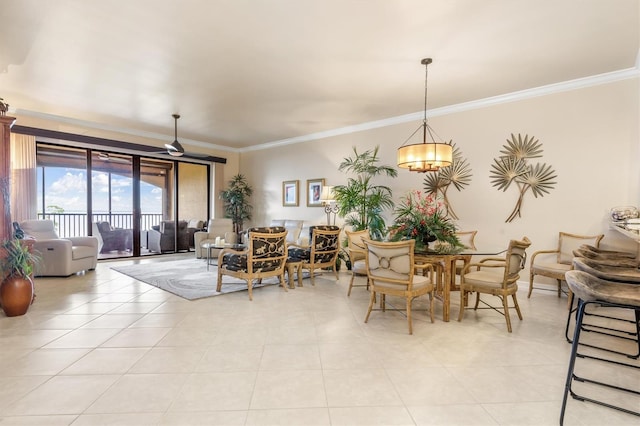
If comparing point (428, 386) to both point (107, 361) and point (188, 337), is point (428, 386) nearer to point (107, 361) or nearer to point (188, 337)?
point (188, 337)

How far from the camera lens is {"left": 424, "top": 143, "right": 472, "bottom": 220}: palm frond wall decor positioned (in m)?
5.05

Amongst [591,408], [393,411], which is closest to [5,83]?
[393,411]

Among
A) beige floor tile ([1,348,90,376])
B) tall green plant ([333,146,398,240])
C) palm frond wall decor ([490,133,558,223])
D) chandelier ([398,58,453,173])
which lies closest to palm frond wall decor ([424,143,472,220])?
palm frond wall decor ([490,133,558,223])

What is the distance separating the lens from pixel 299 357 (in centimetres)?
243

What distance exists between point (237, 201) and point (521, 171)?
642 centimetres

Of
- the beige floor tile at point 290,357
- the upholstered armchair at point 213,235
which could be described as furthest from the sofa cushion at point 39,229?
the beige floor tile at point 290,357

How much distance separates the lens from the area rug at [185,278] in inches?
170

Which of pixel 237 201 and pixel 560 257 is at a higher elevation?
pixel 237 201

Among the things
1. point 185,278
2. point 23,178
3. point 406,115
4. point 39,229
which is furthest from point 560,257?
point 23,178

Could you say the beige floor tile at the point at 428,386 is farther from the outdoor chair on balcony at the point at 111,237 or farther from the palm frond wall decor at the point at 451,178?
the outdoor chair on balcony at the point at 111,237

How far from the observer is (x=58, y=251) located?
5016mm

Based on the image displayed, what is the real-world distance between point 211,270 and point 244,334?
3192 millimetres

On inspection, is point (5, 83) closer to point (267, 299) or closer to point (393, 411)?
point (267, 299)

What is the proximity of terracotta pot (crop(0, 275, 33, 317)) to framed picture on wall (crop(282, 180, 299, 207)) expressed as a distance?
5.06m
